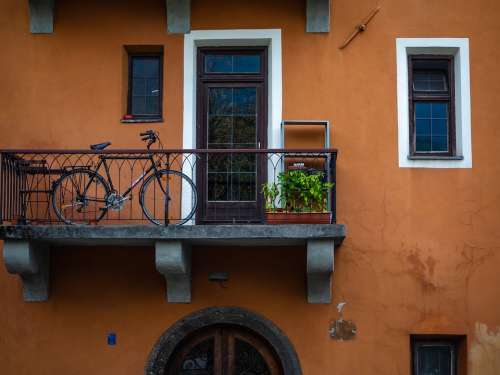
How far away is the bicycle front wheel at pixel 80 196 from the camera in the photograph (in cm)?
1027

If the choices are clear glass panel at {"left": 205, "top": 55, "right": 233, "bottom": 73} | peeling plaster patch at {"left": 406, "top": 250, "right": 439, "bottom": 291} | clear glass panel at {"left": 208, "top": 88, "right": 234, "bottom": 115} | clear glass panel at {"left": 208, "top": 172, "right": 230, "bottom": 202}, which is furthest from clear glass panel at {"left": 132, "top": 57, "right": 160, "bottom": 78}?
peeling plaster patch at {"left": 406, "top": 250, "right": 439, "bottom": 291}

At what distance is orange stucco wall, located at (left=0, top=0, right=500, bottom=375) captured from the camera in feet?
34.0

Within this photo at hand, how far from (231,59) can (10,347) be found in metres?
4.42

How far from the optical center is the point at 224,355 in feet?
34.5

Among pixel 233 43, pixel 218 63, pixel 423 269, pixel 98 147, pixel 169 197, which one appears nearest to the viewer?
pixel 98 147

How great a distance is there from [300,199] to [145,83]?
266cm

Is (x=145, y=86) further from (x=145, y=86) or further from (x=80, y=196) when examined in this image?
(x=80, y=196)

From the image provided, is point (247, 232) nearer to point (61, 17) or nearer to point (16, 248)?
point (16, 248)

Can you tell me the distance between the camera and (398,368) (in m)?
10.2

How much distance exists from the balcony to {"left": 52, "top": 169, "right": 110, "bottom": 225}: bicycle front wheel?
0.04ft

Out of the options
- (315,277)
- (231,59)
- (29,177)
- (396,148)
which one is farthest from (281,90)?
(29,177)

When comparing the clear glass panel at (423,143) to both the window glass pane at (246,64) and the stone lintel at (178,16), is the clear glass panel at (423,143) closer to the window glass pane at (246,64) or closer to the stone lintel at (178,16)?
the window glass pane at (246,64)

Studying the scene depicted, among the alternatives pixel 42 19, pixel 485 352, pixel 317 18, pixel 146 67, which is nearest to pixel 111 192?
pixel 146 67

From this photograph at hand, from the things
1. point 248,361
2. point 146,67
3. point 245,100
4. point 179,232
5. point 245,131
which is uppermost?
point 146,67
